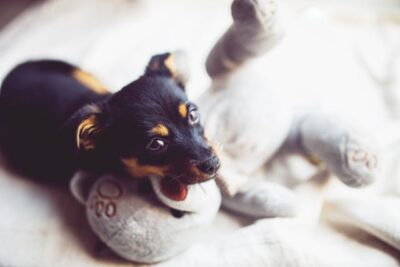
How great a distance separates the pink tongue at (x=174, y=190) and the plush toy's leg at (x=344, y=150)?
1.06ft

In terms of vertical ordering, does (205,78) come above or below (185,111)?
below

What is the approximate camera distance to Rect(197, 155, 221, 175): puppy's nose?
80cm

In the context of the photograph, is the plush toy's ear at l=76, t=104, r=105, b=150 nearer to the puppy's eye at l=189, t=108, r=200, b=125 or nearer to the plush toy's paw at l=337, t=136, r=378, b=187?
the puppy's eye at l=189, t=108, r=200, b=125

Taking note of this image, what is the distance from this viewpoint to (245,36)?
0.92m

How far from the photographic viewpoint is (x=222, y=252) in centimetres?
95

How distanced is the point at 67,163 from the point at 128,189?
0.24 meters

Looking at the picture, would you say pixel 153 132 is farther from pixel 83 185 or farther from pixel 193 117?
pixel 83 185

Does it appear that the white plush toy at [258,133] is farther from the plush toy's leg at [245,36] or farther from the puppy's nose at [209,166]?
the puppy's nose at [209,166]

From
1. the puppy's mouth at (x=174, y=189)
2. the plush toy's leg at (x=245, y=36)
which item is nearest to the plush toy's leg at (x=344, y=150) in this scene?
the plush toy's leg at (x=245, y=36)

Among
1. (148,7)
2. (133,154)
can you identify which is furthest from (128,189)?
A: (148,7)

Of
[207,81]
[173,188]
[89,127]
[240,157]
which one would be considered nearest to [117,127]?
[89,127]

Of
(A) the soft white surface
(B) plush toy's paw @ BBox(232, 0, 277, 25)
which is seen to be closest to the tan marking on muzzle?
(A) the soft white surface

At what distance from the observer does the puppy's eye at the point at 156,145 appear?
0.81 metres

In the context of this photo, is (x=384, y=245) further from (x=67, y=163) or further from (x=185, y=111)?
(x=67, y=163)
